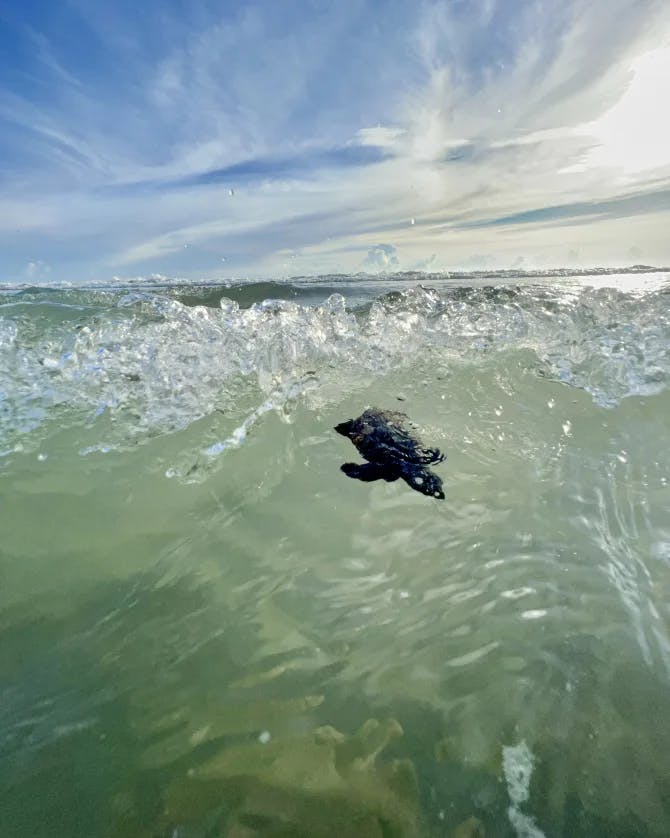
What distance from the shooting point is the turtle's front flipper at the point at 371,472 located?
3646 millimetres

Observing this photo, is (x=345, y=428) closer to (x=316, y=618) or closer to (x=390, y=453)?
(x=390, y=453)

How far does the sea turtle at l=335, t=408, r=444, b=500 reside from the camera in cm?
359

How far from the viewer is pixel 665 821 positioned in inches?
61.6

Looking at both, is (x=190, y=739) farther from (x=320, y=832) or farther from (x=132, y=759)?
(x=320, y=832)

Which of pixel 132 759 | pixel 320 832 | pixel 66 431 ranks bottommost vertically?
pixel 320 832

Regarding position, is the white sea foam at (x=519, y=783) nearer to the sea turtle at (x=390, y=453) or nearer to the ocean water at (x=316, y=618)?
the ocean water at (x=316, y=618)

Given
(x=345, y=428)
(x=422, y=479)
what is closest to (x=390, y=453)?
(x=422, y=479)

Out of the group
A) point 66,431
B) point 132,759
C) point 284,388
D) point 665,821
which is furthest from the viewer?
point 284,388

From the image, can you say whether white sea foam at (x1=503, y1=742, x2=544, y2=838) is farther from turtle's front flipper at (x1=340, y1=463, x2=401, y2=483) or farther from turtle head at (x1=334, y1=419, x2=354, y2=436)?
turtle head at (x1=334, y1=419, x2=354, y2=436)

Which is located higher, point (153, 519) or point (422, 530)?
point (153, 519)

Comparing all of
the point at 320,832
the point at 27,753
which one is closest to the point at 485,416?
the point at 320,832

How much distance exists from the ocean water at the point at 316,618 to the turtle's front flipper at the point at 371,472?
0.08 meters

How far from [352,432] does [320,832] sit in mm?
2969

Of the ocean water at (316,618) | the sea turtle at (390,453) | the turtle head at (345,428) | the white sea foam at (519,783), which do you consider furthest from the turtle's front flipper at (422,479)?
the white sea foam at (519,783)
